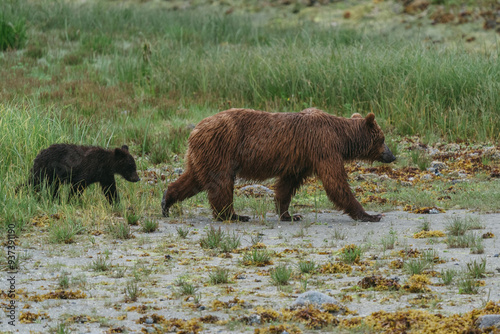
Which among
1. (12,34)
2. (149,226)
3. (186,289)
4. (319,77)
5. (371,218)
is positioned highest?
(12,34)

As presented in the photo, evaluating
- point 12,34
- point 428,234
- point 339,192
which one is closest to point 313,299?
point 428,234

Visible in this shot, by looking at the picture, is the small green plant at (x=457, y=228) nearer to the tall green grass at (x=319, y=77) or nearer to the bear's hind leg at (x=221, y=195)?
the bear's hind leg at (x=221, y=195)

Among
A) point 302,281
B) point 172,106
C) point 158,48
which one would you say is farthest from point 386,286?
point 158,48

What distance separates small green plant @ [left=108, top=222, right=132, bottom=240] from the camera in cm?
775

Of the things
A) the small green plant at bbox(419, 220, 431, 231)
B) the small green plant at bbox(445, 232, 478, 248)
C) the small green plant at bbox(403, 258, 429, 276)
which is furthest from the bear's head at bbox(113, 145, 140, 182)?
the small green plant at bbox(403, 258, 429, 276)

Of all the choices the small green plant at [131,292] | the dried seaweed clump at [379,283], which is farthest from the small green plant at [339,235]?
the small green plant at [131,292]

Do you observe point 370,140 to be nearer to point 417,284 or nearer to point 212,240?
point 212,240

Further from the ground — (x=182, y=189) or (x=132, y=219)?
(x=182, y=189)

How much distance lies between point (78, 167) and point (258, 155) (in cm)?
226

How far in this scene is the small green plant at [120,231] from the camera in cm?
775

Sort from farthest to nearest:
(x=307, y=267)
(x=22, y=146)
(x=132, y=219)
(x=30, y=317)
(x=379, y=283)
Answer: (x=22, y=146), (x=132, y=219), (x=307, y=267), (x=379, y=283), (x=30, y=317)

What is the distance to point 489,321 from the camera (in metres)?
4.75

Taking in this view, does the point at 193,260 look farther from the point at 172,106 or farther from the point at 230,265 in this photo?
the point at 172,106

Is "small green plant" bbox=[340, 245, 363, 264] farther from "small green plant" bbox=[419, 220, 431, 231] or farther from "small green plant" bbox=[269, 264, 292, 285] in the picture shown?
"small green plant" bbox=[419, 220, 431, 231]
